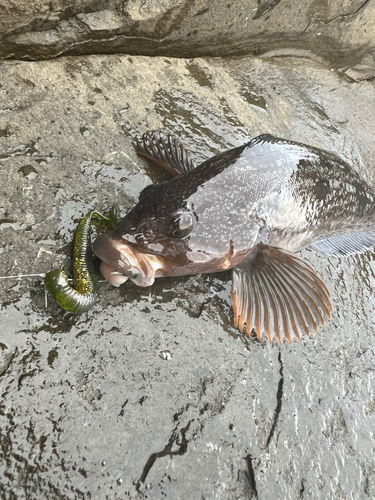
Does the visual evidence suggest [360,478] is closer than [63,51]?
Yes

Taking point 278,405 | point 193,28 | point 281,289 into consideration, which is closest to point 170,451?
point 278,405

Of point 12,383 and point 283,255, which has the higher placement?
point 283,255

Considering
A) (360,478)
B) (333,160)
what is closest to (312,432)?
(360,478)

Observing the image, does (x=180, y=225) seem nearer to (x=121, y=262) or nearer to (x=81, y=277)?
(x=121, y=262)

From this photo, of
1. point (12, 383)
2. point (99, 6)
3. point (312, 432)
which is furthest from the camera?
point (99, 6)

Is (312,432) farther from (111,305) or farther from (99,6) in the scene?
(99,6)

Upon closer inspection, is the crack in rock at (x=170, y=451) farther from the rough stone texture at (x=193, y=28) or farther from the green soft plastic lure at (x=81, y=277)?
the rough stone texture at (x=193, y=28)

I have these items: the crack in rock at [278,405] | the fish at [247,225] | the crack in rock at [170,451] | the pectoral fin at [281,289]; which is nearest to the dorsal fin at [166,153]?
the fish at [247,225]
